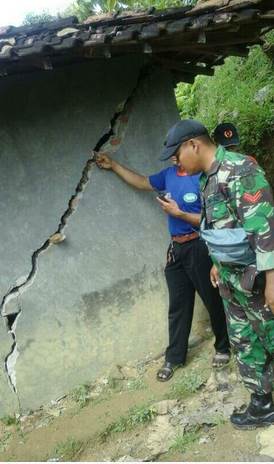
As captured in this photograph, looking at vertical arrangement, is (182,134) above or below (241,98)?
below

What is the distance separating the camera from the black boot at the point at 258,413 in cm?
341

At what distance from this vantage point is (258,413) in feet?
11.2

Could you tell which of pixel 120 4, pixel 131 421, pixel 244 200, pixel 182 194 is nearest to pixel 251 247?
pixel 244 200

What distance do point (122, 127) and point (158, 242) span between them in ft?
3.59

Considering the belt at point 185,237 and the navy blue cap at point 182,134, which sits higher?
the navy blue cap at point 182,134

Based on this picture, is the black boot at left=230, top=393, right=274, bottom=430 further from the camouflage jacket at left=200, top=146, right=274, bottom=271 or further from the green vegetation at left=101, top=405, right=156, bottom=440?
the camouflage jacket at left=200, top=146, right=274, bottom=271

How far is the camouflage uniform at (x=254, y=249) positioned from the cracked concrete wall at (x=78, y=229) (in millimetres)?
1370

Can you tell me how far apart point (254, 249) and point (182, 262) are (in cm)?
135

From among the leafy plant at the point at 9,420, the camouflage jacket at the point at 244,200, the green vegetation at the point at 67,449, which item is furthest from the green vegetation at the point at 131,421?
the camouflage jacket at the point at 244,200

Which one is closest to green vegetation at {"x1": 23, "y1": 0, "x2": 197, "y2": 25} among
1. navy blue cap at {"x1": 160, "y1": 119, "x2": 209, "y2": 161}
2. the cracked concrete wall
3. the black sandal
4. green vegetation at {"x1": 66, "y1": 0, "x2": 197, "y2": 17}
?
green vegetation at {"x1": 66, "y1": 0, "x2": 197, "y2": 17}

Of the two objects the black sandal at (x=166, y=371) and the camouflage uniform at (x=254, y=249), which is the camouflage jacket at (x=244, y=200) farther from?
the black sandal at (x=166, y=371)

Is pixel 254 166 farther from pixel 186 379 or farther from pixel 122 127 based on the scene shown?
pixel 186 379

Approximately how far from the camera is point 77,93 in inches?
167

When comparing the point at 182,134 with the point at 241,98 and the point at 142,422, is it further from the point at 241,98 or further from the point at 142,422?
the point at 241,98
